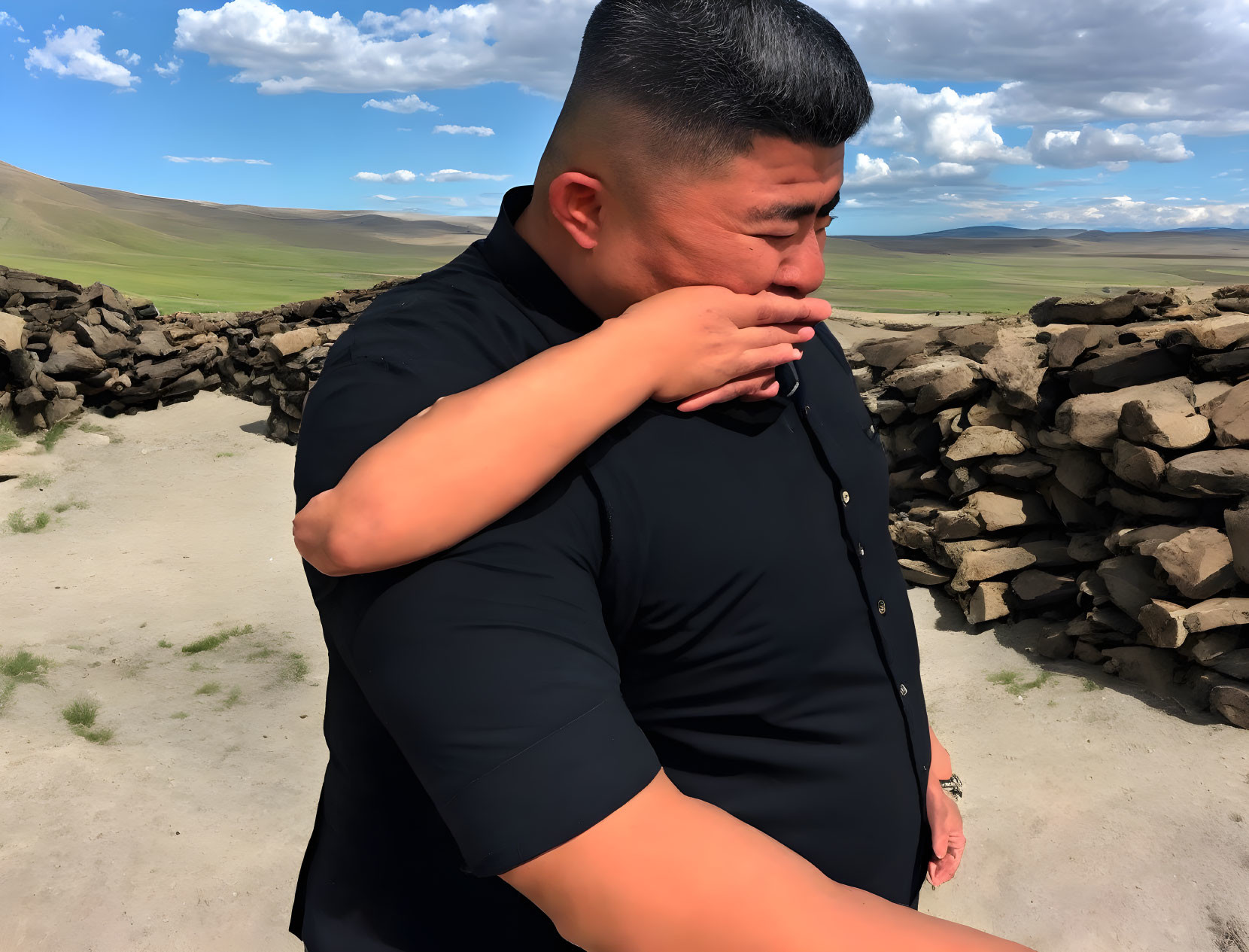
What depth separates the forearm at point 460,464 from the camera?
3.07 ft

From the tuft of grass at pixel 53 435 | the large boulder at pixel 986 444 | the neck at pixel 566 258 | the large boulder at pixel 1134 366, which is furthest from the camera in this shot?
the tuft of grass at pixel 53 435

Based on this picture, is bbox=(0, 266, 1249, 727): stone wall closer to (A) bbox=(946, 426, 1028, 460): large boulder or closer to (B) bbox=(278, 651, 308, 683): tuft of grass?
(A) bbox=(946, 426, 1028, 460): large boulder

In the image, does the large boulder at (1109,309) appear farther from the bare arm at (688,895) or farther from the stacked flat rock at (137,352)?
the stacked flat rock at (137,352)

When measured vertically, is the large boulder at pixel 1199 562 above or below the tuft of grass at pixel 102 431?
above

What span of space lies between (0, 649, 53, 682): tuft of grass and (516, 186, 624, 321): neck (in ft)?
22.9

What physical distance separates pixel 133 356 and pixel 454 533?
14.6 metres

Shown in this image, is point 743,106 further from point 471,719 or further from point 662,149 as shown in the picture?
point 471,719

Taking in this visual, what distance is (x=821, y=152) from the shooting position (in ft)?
4.06

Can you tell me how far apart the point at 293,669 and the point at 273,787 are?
1.67 metres

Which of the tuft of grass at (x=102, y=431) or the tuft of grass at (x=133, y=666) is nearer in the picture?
the tuft of grass at (x=133, y=666)

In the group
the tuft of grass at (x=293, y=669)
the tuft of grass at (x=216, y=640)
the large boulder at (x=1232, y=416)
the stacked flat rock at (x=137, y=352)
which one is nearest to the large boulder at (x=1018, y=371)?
the large boulder at (x=1232, y=416)

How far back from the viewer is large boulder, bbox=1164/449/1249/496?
548 centimetres

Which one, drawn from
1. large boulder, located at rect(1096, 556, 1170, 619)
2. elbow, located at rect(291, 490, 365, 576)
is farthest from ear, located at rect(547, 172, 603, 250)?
large boulder, located at rect(1096, 556, 1170, 619)

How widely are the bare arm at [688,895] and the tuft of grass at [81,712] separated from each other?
251 inches
